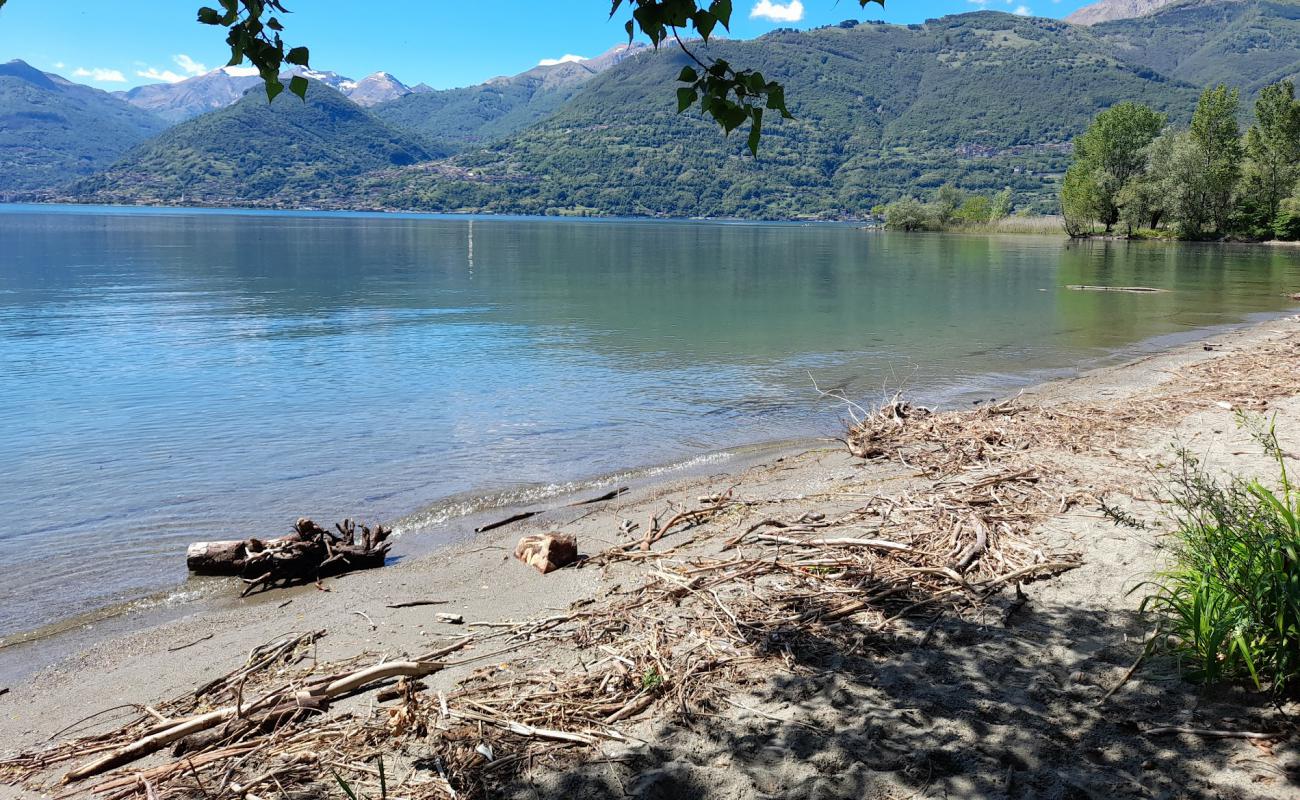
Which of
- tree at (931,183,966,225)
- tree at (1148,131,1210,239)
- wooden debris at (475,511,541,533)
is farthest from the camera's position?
tree at (931,183,966,225)

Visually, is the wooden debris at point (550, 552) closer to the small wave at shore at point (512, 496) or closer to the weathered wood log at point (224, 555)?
the small wave at shore at point (512, 496)

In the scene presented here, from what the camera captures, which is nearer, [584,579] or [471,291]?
[584,579]

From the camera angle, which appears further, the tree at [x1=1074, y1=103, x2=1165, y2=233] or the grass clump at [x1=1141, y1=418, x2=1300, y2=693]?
the tree at [x1=1074, y1=103, x2=1165, y2=233]

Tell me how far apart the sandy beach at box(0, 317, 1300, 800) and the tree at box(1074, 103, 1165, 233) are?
96.3 meters

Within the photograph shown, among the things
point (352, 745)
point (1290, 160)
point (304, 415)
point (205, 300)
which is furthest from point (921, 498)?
point (1290, 160)

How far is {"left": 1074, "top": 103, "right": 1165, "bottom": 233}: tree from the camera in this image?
90312 mm

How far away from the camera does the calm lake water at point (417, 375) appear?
30.9 feet

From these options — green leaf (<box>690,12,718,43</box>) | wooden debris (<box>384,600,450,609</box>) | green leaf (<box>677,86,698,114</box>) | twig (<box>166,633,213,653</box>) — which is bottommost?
twig (<box>166,633,213,653</box>)

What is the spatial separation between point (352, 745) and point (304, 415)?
10993mm

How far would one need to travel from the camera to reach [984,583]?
5.41m

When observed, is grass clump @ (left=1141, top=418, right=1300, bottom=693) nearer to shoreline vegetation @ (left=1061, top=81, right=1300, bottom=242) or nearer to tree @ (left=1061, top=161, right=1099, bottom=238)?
shoreline vegetation @ (left=1061, top=81, right=1300, bottom=242)

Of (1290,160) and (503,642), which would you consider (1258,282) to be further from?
(1290,160)

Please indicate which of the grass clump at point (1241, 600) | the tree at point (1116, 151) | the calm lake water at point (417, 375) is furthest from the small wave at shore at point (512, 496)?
the tree at point (1116, 151)

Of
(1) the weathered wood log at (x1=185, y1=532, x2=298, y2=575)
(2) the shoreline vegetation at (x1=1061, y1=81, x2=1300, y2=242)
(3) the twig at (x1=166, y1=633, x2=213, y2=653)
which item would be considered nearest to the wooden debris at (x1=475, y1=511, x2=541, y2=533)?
(1) the weathered wood log at (x1=185, y1=532, x2=298, y2=575)
